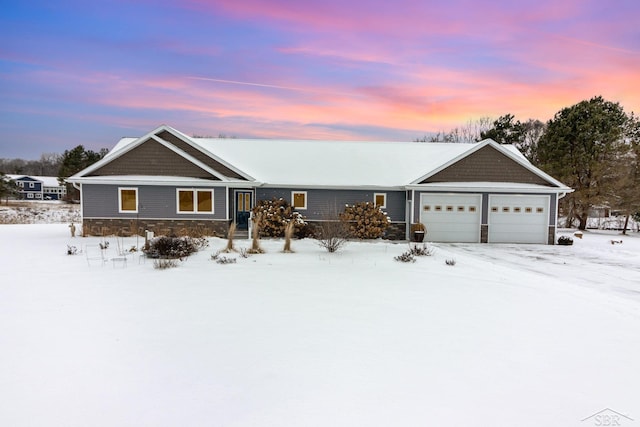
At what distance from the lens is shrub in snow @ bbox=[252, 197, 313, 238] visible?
1634 cm

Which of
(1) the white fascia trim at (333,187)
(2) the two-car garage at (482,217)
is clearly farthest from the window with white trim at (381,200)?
(2) the two-car garage at (482,217)

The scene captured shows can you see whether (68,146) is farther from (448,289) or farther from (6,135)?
(448,289)

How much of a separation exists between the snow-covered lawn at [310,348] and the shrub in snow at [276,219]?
7562 mm

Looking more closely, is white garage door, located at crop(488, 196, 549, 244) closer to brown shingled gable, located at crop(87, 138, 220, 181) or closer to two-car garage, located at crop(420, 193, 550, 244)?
two-car garage, located at crop(420, 193, 550, 244)

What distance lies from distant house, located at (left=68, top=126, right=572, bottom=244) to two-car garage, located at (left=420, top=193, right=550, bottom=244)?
5 cm

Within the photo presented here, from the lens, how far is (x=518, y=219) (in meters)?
17.0

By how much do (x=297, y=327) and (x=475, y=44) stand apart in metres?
16.6

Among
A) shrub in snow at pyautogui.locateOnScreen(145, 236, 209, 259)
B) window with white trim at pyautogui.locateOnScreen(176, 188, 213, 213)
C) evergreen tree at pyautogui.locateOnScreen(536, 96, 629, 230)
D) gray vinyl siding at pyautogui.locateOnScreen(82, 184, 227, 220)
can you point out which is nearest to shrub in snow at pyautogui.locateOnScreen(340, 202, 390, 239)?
gray vinyl siding at pyautogui.locateOnScreen(82, 184, 227, 220)

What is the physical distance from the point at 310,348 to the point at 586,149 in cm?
2747

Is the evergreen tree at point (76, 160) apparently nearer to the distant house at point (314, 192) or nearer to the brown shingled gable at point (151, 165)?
the distant house at point (314, 192)

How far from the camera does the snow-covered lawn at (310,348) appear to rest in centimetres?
321

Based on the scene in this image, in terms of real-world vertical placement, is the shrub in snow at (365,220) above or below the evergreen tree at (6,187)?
below

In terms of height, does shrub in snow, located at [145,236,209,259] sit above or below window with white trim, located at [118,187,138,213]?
below

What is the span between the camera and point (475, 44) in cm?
1622
